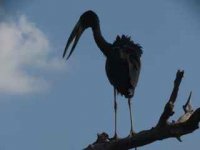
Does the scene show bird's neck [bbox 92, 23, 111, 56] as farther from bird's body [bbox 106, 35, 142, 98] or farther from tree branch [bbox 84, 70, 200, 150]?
tree branch [bbox 84, 70, 200, 150]

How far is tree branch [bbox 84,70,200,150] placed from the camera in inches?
311

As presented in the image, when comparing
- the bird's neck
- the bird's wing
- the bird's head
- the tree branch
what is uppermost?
the bird's head

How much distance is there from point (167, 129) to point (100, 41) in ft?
19.1

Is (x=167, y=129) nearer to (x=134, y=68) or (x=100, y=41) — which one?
(x=134, y=68)

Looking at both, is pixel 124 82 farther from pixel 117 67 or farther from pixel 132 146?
pixel 132 146

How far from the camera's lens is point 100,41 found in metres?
13.8

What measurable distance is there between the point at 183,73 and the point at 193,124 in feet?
1.92

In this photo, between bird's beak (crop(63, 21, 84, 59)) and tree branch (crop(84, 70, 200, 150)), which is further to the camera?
bird's beak (crop(63, 21, 84, 59))

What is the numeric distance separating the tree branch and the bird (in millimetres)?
3024

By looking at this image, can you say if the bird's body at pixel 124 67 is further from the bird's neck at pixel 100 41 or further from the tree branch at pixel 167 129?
the tree branch at pixel 167 129

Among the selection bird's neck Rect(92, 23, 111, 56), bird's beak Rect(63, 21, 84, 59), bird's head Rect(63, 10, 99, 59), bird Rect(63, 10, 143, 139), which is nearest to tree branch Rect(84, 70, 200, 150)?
bird Rect(63, 10, 143, 139)

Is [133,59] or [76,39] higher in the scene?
[76,39]

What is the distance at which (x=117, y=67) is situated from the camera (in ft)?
41.2

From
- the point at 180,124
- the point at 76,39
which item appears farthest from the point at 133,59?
the point at 180,124
